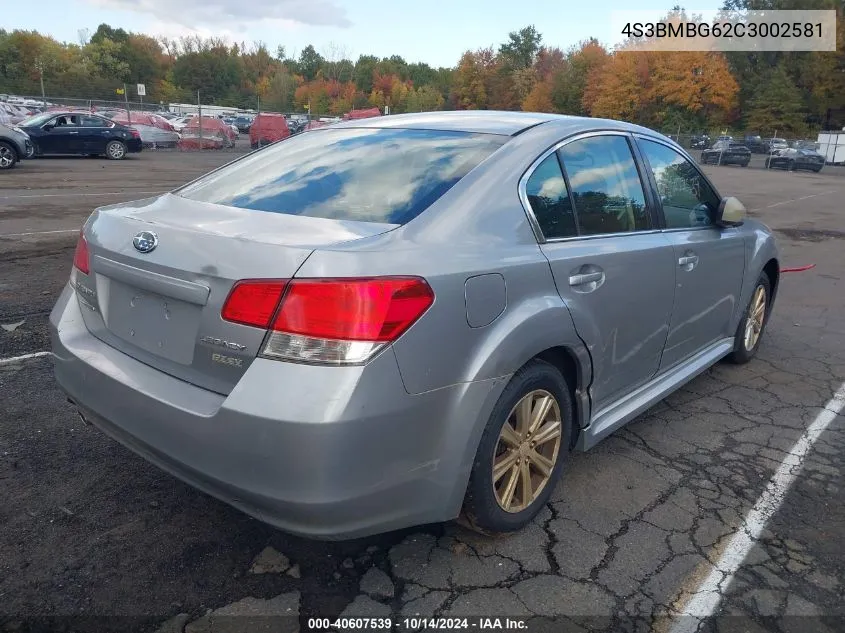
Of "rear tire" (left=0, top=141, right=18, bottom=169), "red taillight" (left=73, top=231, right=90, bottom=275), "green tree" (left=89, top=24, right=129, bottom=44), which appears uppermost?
"green tree" (left=89, top=24, right=129, bottom=44)

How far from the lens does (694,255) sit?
3.68 m

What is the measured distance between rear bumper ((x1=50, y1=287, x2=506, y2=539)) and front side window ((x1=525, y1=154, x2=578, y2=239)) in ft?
2.54

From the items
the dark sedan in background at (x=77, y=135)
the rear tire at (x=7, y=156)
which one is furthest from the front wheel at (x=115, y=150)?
the rear tire at (x=7, y=156)

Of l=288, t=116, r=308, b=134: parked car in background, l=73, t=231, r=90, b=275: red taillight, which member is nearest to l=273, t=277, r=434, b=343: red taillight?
l=73, t=231, r=90, b=275: red taillight

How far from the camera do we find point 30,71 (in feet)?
260

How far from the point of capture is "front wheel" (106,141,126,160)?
22.8 meters

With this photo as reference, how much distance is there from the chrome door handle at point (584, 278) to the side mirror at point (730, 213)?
5.15ft

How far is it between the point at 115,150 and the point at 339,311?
24113mm

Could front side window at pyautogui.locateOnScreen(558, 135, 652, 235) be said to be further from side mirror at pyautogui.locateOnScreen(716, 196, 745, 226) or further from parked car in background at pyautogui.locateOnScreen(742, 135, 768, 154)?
parked car in background at pyautogui.locateOnScreen(742, 135, 768, 154)

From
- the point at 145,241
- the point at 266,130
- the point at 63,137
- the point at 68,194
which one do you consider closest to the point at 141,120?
the point at 266,130

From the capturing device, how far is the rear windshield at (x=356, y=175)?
2.51 meters

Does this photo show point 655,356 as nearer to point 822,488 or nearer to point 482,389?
point 822,488

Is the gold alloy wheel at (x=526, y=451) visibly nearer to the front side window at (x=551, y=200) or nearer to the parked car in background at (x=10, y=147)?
the front side window at (x=551, y=200)

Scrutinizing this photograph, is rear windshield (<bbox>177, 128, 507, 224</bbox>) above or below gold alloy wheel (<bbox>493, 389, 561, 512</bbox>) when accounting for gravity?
above
